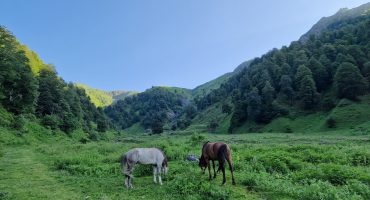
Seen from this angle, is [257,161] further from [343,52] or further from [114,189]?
[343,52]

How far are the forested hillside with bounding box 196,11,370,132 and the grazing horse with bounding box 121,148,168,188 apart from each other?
342 ft

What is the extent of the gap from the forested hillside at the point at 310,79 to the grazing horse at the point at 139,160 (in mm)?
104153

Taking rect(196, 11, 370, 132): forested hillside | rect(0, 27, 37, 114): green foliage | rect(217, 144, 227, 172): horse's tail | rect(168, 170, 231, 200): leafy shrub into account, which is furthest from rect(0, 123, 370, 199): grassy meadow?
rect(196, 11, 370, 132): forested hillside

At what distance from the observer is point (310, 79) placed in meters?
121

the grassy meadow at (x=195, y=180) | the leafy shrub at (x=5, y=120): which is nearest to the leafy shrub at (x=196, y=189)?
the grassy meadow at (x=195, y=180)

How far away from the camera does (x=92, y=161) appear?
29.8m

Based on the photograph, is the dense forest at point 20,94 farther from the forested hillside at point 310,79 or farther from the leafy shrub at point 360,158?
the forested hillside at point 310,79

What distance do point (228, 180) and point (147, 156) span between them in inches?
208

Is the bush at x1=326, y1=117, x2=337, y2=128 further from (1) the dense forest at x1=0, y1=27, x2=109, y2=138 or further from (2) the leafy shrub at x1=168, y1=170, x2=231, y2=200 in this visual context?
(2) the leafy shrub at x1=168, y1=170, x2=231, y2=200

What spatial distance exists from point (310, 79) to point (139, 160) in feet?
374

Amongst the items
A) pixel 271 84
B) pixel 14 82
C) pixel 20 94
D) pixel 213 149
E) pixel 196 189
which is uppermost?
pixel 271 84

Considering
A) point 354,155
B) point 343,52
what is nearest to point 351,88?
point 343,52

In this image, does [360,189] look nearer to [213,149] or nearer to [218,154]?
[218,154]

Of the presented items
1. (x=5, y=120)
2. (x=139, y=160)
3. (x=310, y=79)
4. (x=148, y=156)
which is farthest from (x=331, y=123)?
(x=139, y=160)
